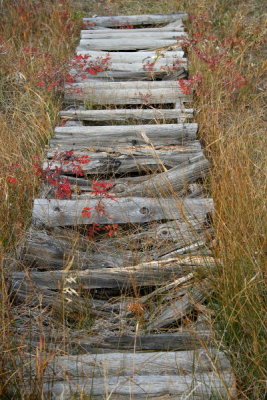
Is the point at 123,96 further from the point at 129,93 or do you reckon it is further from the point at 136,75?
the point at 136,75

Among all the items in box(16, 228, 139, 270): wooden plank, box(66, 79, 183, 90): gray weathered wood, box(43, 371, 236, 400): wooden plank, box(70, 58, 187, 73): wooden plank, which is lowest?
box(16, 228, 139, 270): wooden plank

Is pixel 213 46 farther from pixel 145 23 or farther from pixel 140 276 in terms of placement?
pixel 140 276

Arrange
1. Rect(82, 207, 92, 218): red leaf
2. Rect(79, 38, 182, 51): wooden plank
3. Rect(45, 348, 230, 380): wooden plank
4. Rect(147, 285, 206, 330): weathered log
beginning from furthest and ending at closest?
Rect(79, 38, 182, 51): wooden plank, Rect(82, 207, 92, 218): red leaf, Rect(147, 285, 206, 330): weathered log, Rect(45, 348, 230, 380): wooden plank

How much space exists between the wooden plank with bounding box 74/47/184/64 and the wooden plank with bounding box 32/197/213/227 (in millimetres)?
3016

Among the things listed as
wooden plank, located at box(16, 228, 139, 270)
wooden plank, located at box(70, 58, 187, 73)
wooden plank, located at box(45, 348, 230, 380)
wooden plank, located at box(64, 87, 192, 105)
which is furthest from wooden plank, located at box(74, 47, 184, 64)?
wooden plank, located at box(45, 348, 230, 380)

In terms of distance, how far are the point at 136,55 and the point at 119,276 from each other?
3988 millimetres

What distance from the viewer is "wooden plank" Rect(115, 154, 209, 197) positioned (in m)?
4.62

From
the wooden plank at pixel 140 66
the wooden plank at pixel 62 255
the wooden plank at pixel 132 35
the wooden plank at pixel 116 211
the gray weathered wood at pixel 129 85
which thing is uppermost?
the wooden plank at pixel 132 35

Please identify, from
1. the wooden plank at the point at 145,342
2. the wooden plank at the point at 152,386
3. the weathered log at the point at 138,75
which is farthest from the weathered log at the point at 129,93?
the wooden plank at the point at 152,386

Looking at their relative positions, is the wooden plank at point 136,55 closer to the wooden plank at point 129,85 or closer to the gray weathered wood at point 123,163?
the wooden plank at point 129,85

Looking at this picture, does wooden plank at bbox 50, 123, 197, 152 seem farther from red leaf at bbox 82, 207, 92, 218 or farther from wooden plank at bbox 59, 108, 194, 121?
red leaf at bbox 82, 207, 92, 218

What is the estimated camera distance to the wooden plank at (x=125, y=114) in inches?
231

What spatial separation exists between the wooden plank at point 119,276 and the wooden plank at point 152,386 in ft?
3.01

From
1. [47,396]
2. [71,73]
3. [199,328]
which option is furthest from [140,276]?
[71,73]
